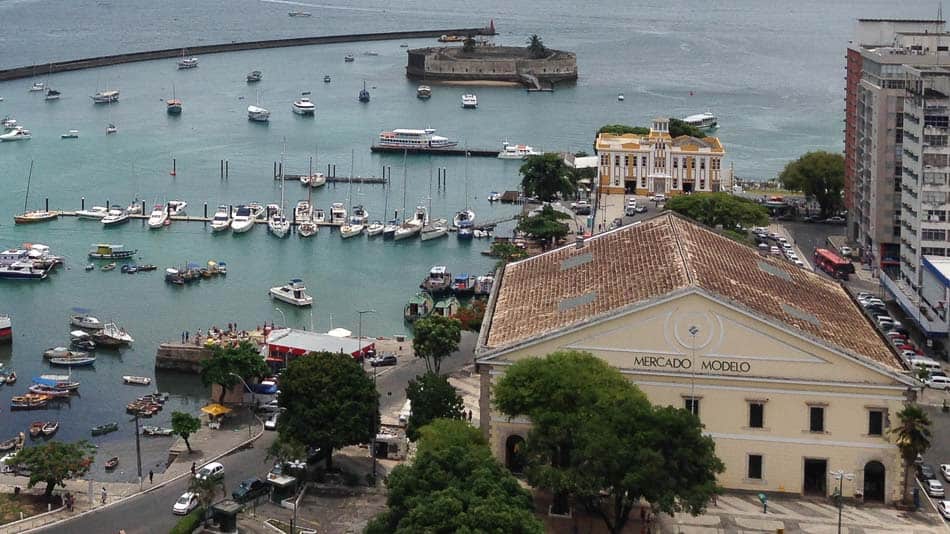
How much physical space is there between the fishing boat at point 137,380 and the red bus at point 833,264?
40.1m

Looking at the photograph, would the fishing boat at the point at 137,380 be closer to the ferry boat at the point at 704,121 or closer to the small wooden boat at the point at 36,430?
the small wooden boat at the point at 36,430

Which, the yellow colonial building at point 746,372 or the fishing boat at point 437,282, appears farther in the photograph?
the fishing boat at point 437,282

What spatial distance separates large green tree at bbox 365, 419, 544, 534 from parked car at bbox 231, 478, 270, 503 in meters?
7.27

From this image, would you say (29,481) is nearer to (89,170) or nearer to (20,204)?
(20,204)

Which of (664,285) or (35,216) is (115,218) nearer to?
(35,216)

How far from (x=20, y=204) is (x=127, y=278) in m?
28.6

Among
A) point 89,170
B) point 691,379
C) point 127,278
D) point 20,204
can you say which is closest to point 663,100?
point 89,170

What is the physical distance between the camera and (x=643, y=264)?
185ft

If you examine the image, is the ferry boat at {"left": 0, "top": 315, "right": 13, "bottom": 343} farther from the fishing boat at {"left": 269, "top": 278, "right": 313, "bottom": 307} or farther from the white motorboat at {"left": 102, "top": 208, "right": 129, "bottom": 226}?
the white motorboat at {"left": 102, "top": 208, "right": 129, "bottom": 226}

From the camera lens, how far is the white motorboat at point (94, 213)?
115 m

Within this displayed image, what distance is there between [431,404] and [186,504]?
977cm

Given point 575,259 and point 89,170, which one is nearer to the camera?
point 575,259

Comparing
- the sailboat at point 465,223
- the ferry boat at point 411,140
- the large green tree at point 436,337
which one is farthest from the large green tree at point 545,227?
the ferry boat at point 411,140

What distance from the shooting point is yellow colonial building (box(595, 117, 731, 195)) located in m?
112
